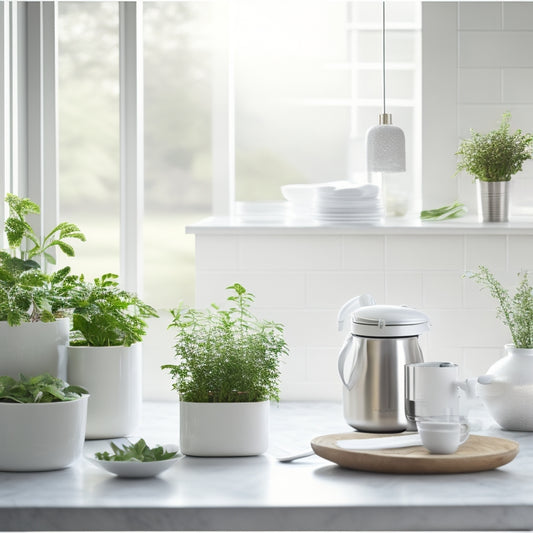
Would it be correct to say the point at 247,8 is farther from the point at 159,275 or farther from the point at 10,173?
the point at 159,275

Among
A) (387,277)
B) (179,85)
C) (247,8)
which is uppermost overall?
(179,85)

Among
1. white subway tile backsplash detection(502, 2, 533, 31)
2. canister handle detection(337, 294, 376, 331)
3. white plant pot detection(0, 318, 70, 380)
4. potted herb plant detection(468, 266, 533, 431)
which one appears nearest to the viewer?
white plant pot detection(0, 318, 70, 380)

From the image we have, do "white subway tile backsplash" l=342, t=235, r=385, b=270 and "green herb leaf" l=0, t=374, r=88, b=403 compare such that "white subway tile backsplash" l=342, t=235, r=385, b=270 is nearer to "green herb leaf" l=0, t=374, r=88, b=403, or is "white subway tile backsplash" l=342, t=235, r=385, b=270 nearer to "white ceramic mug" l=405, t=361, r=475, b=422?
"white ceramic mug" l=405, t=361, r=475, b=422

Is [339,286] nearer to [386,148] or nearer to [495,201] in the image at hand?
[386,148]

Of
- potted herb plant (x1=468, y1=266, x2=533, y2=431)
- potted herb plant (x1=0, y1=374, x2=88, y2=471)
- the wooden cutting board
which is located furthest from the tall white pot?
potted herb plant (x1=0, y1=374, x2=88, y2=471)

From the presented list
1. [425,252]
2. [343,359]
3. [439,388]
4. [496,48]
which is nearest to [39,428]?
[343,359]

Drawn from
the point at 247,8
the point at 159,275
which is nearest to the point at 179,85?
the point at 159,275

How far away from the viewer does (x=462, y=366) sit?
2.25 metres

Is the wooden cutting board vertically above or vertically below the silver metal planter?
below

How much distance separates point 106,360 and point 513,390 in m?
0.82

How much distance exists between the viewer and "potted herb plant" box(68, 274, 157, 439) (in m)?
1.72

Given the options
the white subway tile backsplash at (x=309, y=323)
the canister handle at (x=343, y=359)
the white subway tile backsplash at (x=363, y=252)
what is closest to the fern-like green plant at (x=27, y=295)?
the canister handle at (x=343, y=359)

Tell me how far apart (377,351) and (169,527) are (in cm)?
62

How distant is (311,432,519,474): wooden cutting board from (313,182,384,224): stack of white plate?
0.88m
